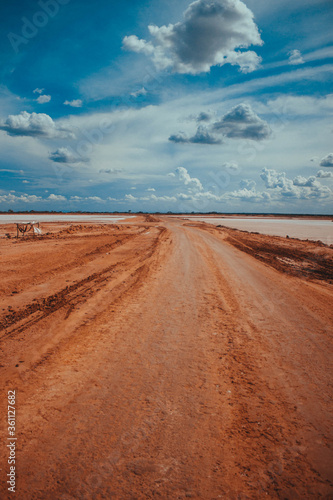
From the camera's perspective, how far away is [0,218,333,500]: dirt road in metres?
2.10

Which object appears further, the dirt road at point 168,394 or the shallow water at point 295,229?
the shallow water at point 295,229

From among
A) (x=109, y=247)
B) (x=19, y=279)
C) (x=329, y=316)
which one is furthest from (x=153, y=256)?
(x=329, y=316)

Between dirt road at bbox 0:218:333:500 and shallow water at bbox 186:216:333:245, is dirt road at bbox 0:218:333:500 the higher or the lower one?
the lower one

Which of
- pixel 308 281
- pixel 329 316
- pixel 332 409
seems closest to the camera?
pixel 332 409

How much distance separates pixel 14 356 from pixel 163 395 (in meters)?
2.31

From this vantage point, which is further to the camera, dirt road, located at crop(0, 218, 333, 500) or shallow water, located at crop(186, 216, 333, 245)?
shallow water, located at crop(186, 216, 333, 245)

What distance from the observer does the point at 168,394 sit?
9.87 feet

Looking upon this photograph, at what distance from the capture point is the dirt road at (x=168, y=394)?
210cm

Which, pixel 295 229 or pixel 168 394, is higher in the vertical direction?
pixel 295 229

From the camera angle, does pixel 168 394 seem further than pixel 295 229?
No

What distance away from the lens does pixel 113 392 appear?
9.89 feet

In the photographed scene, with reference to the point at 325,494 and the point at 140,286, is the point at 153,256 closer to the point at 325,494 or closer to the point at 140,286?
the point at 140,286

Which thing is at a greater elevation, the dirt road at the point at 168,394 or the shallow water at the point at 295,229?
the shallow water at the point at 295,229

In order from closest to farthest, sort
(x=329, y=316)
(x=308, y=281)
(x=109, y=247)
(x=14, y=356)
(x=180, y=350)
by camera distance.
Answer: (x=14, y=356) < (x=180, y=350) < (x=329, y=316) < (x=308, y=281) < (x=109, y=247)
